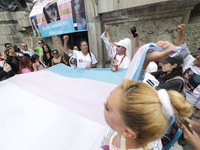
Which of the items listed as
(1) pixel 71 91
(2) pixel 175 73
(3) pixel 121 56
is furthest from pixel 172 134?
(3) pixel 121 56

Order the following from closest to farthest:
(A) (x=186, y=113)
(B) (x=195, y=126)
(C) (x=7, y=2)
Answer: (A) (x=186, y=113) < (B) (x=195, y=126) < (C) (x=7, y=2)

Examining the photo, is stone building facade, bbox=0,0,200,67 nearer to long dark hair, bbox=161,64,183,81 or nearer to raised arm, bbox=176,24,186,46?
raised arm, bbox=176,24,186,46

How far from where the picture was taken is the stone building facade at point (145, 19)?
2458 millimetres

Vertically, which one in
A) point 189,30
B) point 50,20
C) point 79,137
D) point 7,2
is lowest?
point 79,137

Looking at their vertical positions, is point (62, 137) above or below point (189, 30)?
below

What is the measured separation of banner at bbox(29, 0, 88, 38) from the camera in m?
3.23

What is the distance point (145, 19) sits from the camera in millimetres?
2789

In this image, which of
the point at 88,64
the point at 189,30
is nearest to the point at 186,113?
the point at 88,64

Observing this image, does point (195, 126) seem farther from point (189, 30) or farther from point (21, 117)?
point (189, 30)

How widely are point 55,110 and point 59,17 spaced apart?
3.36 meters

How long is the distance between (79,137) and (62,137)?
16cm

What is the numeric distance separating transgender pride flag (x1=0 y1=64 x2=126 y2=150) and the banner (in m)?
1.95

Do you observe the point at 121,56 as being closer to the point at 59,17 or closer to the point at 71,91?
the point at 71,91

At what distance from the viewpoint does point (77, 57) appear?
269 cm
